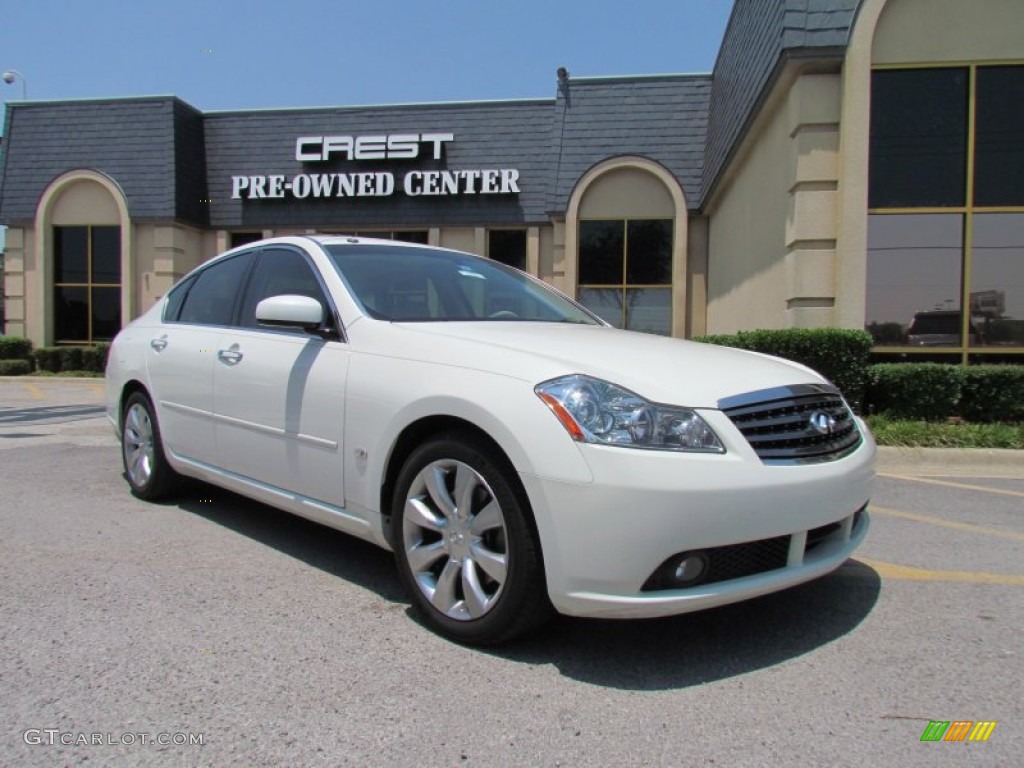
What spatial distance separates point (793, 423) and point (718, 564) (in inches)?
24.7

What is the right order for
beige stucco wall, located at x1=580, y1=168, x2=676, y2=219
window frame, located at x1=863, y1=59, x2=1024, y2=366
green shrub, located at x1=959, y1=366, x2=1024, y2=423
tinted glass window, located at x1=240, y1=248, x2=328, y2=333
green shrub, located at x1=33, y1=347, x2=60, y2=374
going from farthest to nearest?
green shrub, located at x1=33, y1=347, x2=60, y2=374, beige stucco wall, located at x1=580, y1=168, x2=676, y2=219, window frame, located at x1=863, y1=59, x2=1024, y2=366, green shrub, located at x1=959, y1=366, x2=1024, y2=423, tinted glass window, located at x1=240, y1=248, x2=328, y2=333

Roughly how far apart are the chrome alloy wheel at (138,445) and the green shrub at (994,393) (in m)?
7.41

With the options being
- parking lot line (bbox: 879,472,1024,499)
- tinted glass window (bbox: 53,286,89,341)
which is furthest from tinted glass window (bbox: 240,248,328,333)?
tinted glass window (bbox: 53,286,89,341)

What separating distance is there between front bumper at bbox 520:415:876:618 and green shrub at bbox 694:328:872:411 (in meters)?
5.47

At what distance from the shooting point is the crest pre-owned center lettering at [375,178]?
1648 cm

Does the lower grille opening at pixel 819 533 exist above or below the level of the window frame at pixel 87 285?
below

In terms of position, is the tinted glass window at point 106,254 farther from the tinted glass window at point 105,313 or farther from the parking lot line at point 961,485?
the parking lot line at point 961,485

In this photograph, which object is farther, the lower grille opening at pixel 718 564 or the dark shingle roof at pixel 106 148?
the dark shingle roof at pixel 106 148

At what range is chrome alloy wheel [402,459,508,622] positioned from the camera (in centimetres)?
265

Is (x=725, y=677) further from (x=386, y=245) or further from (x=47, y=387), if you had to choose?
(x=47, y=387)

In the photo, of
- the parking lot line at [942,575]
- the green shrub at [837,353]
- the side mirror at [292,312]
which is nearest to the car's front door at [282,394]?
the side mirror at [292,312]

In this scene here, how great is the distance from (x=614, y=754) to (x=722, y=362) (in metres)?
1.55

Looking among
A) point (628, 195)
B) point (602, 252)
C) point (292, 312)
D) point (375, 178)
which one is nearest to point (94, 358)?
point (375, 178)

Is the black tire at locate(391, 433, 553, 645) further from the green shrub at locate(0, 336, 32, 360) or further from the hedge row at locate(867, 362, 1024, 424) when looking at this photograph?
the green shrub at locate(0, 336, 32, 360)
